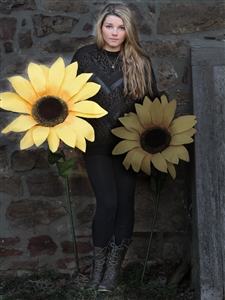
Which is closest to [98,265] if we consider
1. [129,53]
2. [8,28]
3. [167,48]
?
[129,53]

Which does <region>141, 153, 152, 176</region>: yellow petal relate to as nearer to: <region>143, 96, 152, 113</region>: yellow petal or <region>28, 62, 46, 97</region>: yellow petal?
<region>143, 96, 152, 113</region>: yellow petal

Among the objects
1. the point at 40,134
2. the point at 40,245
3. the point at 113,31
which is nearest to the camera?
the point at 40,134

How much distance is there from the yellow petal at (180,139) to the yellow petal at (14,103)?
815mm

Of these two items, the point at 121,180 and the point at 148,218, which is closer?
the point at 121,180

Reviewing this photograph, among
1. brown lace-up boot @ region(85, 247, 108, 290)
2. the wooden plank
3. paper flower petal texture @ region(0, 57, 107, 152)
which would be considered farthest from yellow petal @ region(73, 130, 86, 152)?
the wooden plank

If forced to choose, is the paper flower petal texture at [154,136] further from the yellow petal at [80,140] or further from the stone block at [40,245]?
the stone block at [40,245]

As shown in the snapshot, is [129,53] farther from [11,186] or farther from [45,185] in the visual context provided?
[11,186]

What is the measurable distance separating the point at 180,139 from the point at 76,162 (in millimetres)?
745

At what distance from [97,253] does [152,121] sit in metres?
0.78

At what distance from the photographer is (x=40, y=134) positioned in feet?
9.96

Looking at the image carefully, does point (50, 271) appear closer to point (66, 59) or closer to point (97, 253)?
point (97, 253)

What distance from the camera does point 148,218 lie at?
13.0 feet

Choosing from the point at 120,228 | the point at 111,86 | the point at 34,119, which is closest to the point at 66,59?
the point at 111,86

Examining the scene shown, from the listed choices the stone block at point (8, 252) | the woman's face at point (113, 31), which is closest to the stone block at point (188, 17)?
the woman's face at point (113, 31)
